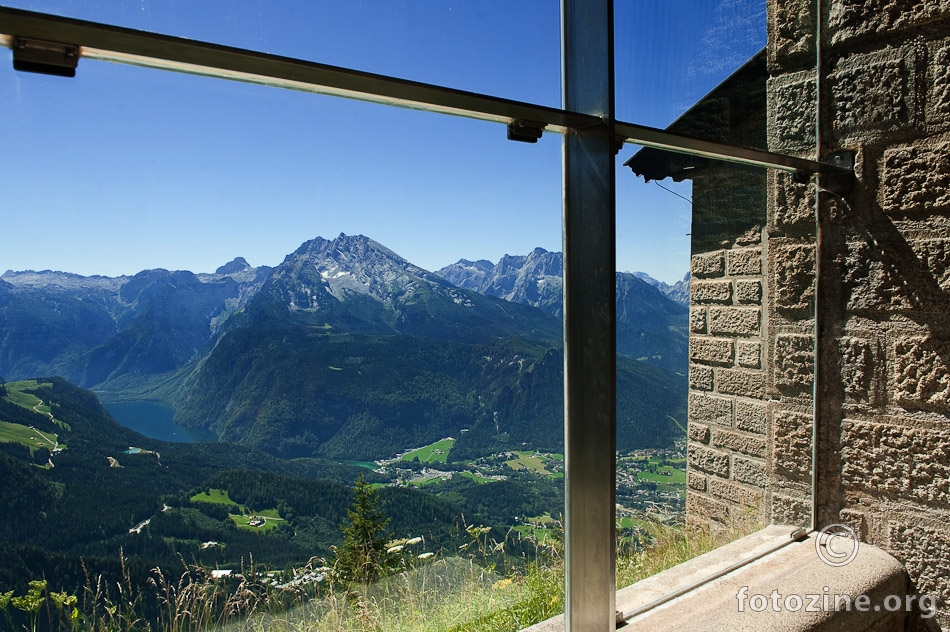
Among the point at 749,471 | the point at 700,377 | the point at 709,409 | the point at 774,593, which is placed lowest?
the point at 774,593

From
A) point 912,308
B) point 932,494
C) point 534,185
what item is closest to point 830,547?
point 932,494

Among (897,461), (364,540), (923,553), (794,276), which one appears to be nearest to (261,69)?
(364,540)

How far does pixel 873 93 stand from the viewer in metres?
1.93

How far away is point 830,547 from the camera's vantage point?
197 centimetres

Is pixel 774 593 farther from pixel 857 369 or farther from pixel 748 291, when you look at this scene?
pixel 748 291

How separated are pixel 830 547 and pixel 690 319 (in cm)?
86

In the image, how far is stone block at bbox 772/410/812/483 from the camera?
2076 mm

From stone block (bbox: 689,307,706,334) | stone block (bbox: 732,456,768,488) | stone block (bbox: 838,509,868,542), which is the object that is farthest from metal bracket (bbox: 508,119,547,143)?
stone block (bbox: 838,509,868,542)

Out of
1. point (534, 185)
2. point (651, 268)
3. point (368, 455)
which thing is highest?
point (534, 185)

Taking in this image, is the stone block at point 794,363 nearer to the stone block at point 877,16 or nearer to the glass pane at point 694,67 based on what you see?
the glass pane at point 694,67

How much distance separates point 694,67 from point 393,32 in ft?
3.45

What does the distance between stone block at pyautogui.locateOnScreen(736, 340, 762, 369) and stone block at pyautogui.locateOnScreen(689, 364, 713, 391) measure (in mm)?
133

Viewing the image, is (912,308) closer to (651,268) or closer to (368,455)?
(651,268)

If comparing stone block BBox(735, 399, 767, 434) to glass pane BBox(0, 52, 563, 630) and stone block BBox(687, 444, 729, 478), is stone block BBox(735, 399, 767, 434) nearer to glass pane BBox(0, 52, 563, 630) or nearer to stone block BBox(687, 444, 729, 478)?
stone block BBox(687, 444, 729, 478)
